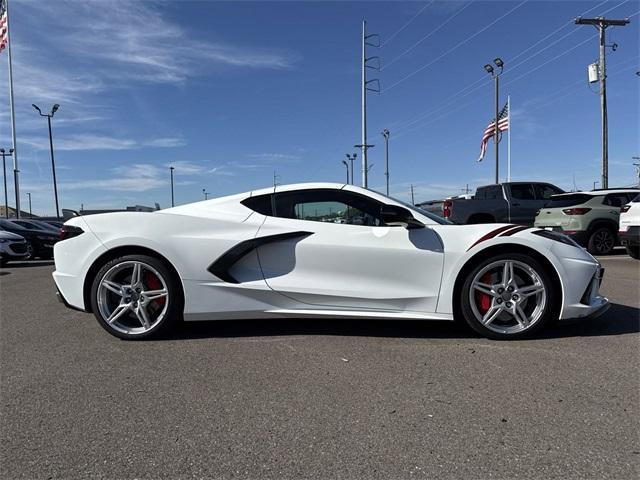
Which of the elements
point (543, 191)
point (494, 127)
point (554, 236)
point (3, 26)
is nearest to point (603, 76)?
point (494, 127)

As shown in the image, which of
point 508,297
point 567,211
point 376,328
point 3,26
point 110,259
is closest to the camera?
point 508,297

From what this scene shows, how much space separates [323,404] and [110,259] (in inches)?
99.0

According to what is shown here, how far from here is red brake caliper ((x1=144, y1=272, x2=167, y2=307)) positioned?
4340 mm

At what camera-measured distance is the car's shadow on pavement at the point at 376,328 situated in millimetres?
4367

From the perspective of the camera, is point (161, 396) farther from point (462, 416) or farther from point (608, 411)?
point (608, 411)

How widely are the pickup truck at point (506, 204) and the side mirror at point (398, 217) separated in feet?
29.5

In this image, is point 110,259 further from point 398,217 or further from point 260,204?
point 398,217

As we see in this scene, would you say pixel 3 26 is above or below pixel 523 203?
above

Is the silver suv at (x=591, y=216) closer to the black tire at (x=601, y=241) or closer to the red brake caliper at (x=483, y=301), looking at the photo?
the black tire at (x=601, y=241)

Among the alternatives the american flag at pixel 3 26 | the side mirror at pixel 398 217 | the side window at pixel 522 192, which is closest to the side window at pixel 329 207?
the side mirror at pixel 398 217

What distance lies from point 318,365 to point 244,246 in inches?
50.2

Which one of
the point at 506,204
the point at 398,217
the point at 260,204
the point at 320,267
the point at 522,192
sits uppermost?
the point at 522,192

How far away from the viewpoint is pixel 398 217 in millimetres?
4172

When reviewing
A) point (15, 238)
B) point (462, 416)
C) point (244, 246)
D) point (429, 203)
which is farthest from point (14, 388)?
point (429, 203)
